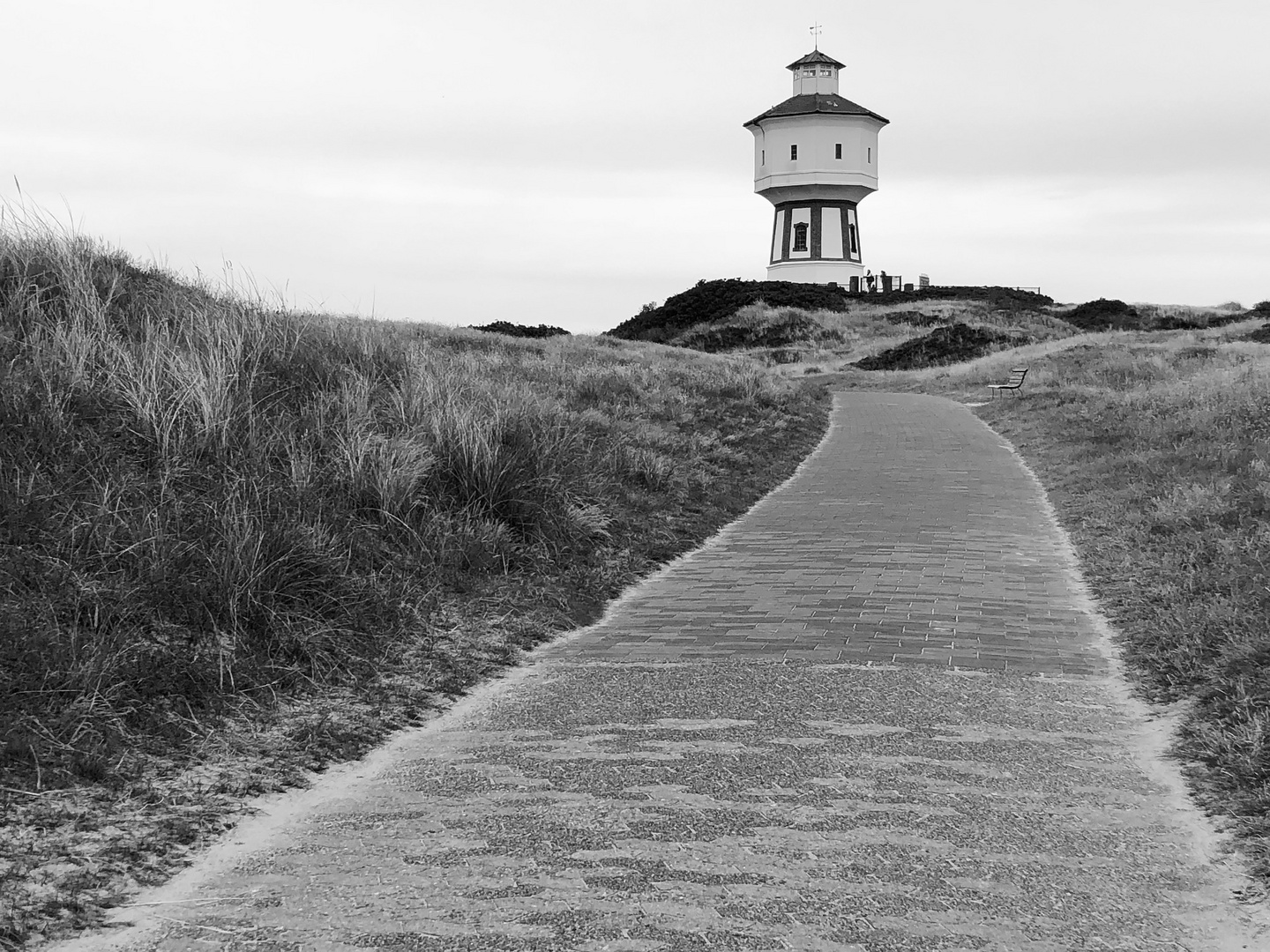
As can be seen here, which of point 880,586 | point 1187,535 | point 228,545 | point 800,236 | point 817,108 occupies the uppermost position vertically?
point 817,108

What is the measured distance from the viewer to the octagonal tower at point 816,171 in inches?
2474

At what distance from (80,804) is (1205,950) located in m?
3.61

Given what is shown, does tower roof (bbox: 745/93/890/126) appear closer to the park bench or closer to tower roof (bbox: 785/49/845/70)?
tower roof (bbox: 785/49/845/70)

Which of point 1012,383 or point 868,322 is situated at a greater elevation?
point 868,322

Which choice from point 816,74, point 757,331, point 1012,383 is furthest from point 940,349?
point 816,74

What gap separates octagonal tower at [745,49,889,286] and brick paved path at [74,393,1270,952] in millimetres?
58784

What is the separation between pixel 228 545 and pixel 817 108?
60.8m

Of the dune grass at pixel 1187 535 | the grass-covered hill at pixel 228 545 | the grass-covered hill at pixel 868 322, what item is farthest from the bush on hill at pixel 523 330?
the grass-covered hill at pixel 228 545

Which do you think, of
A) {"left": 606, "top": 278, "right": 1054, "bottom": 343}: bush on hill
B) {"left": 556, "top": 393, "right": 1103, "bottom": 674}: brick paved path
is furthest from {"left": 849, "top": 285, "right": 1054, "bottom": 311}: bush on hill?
{"left": 556, "top": 393, "right": 1103, "bottom": 674}: brick paved path

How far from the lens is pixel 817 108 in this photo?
2457 inches

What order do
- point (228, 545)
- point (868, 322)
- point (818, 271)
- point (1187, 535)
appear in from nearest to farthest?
point (228, 545) < point (1187, 535) < point (868, 322) < point (818, 271)

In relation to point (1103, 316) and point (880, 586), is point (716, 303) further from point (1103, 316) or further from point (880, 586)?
point (880, 586)

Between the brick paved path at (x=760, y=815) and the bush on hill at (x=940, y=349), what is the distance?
37241 mm

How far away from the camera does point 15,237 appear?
994cm
